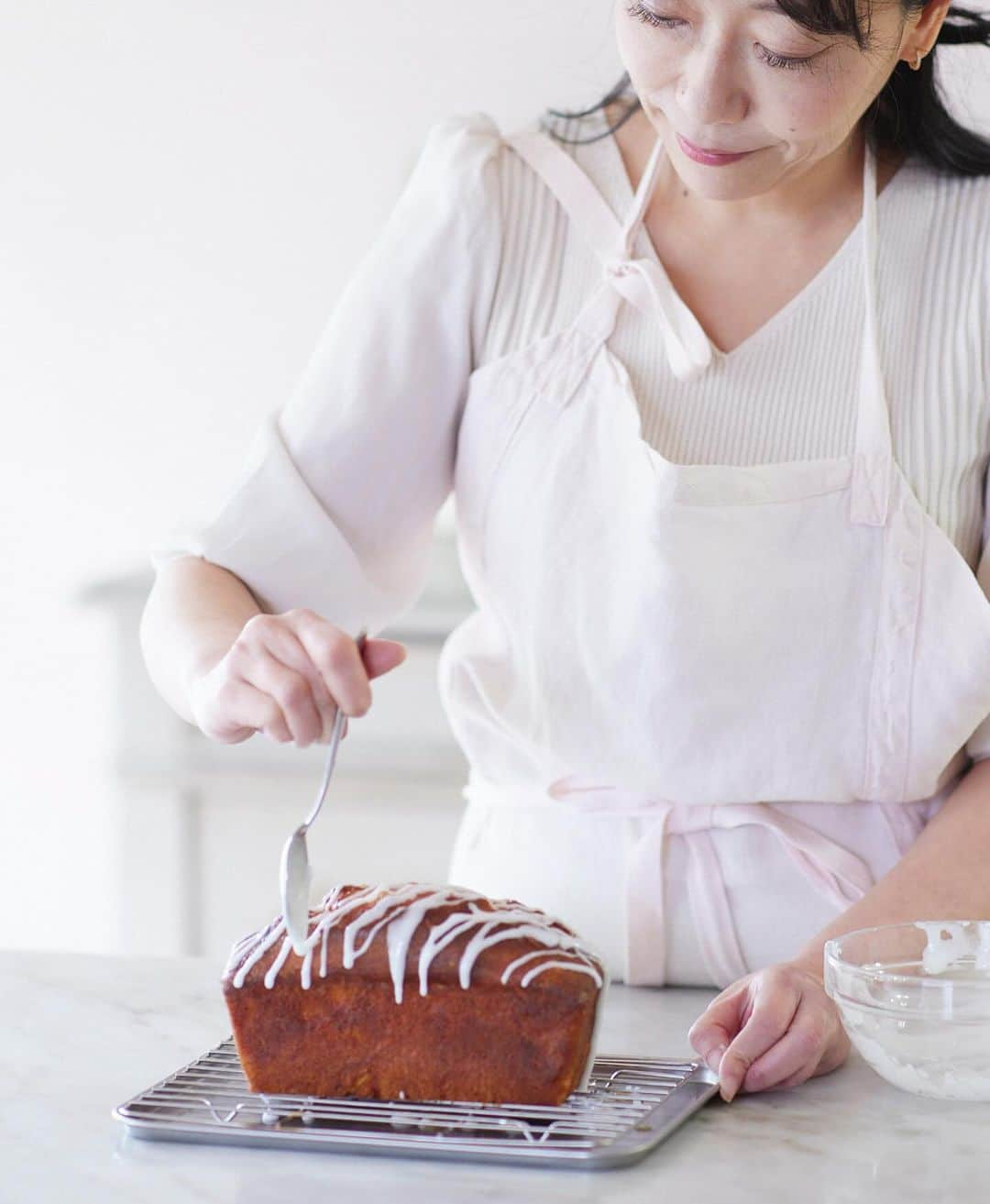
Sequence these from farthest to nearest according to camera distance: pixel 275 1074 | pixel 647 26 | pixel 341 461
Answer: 1. pixel 341 461
2. pixel 647 26
3. pixel 275 1074

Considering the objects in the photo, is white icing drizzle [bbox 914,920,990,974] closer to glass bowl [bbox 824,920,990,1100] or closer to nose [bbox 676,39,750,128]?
glass bowl [bbox 824,920,990,1100]

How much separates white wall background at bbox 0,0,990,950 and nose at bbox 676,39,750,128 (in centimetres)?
194

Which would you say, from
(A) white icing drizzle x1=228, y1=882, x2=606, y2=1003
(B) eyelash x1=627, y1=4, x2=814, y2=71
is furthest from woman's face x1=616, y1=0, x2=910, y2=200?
(A) white icing drizzle x1=228, y1=882, x2=606, y2=1003

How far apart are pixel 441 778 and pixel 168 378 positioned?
2.90 ft

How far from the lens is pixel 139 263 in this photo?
321 centimetres

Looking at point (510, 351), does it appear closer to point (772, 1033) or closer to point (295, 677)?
point (295, 677)

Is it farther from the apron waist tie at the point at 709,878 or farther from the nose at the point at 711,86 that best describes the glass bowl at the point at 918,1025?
the nose at the point at 711,86

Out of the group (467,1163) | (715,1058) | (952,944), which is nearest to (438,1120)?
(467,1163)

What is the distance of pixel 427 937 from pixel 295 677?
0.54 feet

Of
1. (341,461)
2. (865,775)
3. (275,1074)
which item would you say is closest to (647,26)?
(341,461)

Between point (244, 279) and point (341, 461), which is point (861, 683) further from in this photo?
point (244, 279)

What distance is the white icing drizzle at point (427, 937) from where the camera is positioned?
96 cm

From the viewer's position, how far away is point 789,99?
112cm

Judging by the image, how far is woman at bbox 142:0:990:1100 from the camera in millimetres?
1210
